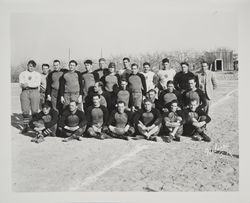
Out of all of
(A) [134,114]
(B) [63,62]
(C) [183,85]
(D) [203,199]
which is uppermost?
(B) [63,62]

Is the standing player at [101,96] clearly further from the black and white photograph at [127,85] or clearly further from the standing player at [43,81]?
the standing player at [43,81]

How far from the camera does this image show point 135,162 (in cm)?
273

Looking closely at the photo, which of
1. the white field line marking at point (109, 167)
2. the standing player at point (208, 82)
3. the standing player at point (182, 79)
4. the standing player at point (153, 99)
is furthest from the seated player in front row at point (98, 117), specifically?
the standing player at point (208, 82)

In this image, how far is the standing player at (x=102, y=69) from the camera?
279 centimetres

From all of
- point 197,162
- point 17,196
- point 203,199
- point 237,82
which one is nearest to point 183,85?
point 237,82

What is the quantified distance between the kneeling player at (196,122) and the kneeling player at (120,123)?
1.50 feet

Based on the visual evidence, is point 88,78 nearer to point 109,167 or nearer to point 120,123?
point 120,123

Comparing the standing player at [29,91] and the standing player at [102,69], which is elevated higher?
the standing player at [102,69]

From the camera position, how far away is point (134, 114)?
110 inches

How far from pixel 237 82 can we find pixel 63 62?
1413 mm

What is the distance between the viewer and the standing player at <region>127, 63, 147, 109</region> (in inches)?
110

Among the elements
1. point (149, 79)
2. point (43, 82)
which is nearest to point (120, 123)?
point (149, 79)

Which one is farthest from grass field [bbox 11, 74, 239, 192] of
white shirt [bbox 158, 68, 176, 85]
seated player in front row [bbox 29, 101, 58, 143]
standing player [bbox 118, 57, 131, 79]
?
standing player [bbox 118, 57, 131, 79]

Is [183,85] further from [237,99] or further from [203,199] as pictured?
[203,199]
